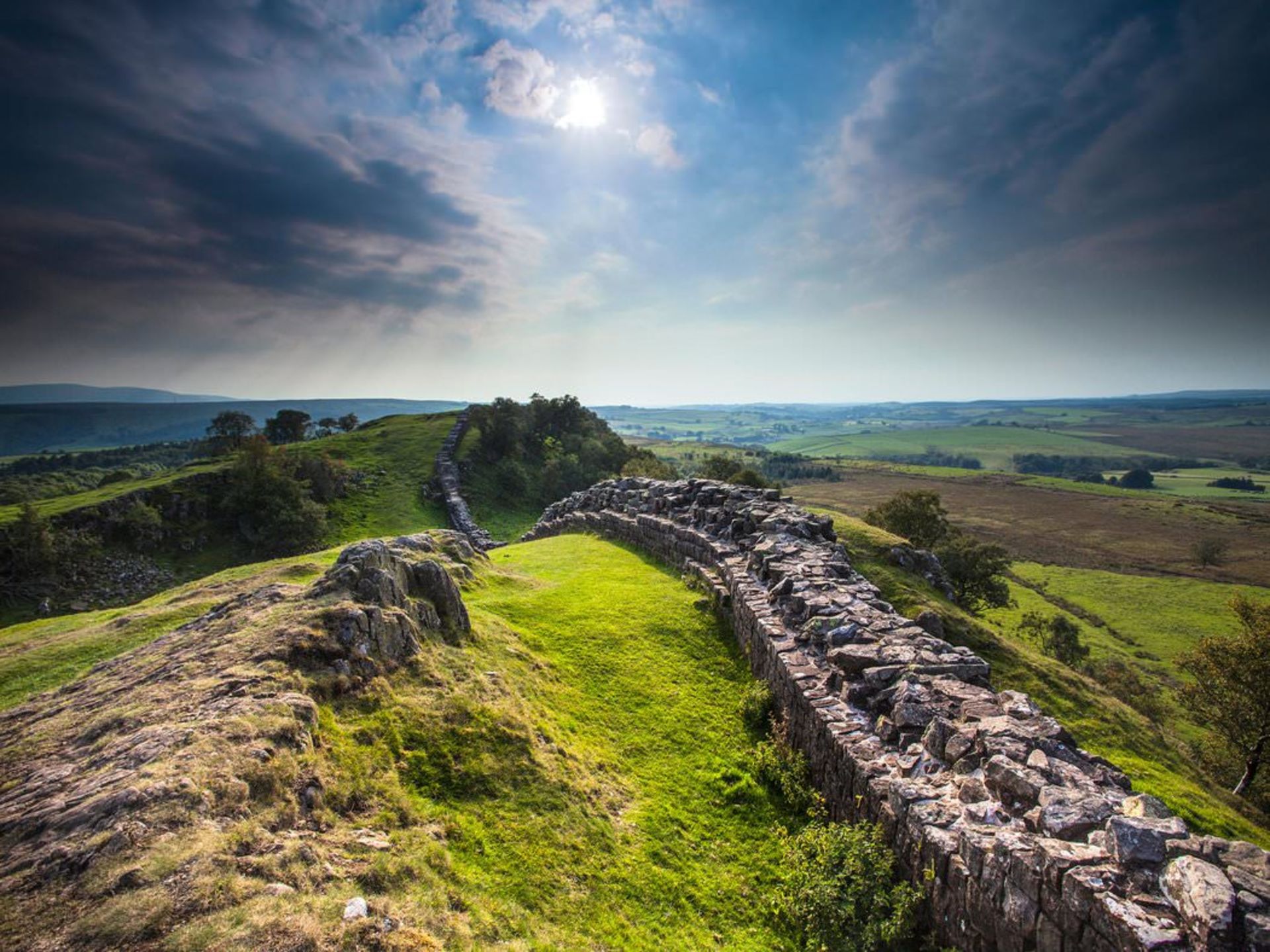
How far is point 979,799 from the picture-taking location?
25.0ft

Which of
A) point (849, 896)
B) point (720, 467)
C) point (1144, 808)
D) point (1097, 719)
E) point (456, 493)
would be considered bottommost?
point (1097, 719)

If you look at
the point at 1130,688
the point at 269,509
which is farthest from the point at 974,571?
the point at 269,509

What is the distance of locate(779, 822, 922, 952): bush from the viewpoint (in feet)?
23.8

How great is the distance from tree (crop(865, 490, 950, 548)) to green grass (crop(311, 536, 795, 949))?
32.1 metres

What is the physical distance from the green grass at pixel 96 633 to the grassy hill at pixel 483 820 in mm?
115

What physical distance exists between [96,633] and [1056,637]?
2537 inches

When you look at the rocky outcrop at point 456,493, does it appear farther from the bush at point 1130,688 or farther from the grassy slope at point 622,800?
the bush at point 1130,688

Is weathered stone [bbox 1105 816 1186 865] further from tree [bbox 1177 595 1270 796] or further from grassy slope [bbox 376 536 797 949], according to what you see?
tree [bbox 1177 595 1270 796]

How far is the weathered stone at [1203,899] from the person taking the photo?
4.81 m

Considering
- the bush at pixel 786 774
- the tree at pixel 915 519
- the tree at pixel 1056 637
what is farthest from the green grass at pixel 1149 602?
the bush at pixel 786 774

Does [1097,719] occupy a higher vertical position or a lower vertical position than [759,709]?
lower

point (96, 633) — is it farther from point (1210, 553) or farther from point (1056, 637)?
point (1210, 553)

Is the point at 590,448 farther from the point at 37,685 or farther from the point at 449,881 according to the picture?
the point at 449,881

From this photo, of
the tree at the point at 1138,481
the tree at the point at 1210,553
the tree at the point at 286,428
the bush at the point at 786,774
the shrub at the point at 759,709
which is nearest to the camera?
the bush at the point at 786,774
